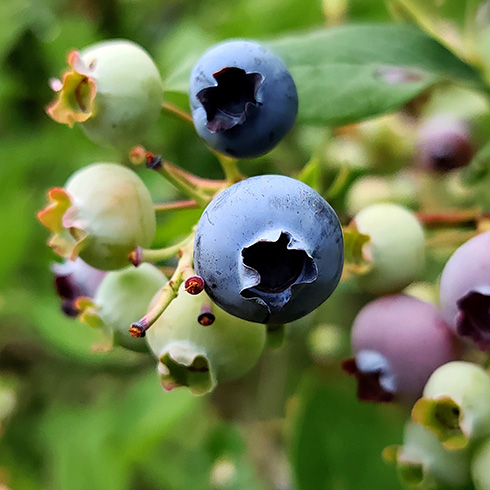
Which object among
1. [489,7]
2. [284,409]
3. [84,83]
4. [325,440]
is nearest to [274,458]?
[284,409]

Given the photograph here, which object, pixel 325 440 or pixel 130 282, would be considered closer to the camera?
pixel 130 282

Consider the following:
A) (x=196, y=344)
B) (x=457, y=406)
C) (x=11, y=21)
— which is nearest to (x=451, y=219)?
(x=457, y=406)

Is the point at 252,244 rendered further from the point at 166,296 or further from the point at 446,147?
the point at 446,147

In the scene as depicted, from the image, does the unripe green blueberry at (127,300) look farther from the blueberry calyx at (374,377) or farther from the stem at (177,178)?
the blueberry calyx at (374,377)

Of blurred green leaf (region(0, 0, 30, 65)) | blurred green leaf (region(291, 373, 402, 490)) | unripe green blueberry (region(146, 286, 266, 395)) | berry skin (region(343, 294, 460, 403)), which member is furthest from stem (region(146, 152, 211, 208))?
blurred green leaf (region(0, 0, 30, 65))

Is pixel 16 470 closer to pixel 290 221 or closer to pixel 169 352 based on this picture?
pixel 169 352

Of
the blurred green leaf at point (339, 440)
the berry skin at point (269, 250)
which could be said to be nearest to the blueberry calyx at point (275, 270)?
the berry skin at point (269, 250)
